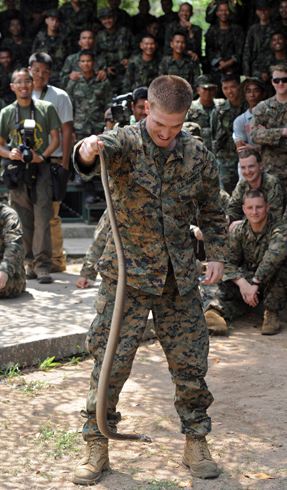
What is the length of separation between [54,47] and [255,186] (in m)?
6.24

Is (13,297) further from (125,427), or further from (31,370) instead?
(125,427)

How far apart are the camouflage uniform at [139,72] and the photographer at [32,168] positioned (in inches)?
143

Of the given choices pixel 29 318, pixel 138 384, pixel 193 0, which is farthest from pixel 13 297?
pixel 193 0

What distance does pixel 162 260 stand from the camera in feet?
14.7

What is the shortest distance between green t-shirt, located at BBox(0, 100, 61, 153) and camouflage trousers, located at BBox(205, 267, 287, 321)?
93.7 inches

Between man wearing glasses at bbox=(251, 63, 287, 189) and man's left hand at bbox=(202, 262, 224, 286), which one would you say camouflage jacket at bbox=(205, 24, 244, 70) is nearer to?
man wearing glasses at bbox=(251, 63, 287, 189)

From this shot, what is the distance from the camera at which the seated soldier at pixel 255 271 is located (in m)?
7.93

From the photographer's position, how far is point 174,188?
4492mm

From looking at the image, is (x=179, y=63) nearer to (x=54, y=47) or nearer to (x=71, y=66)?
(x=71, y=66)

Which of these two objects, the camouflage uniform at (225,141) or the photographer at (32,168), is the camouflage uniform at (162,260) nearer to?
the photographer at (32,168)

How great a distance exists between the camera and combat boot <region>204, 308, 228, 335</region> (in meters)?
7.73

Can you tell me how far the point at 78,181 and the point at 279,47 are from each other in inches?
120

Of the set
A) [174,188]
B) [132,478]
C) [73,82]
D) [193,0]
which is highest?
[193,0]

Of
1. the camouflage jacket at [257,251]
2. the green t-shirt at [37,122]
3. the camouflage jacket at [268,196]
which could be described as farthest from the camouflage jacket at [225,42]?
the camouflage jacket at [257,251]
